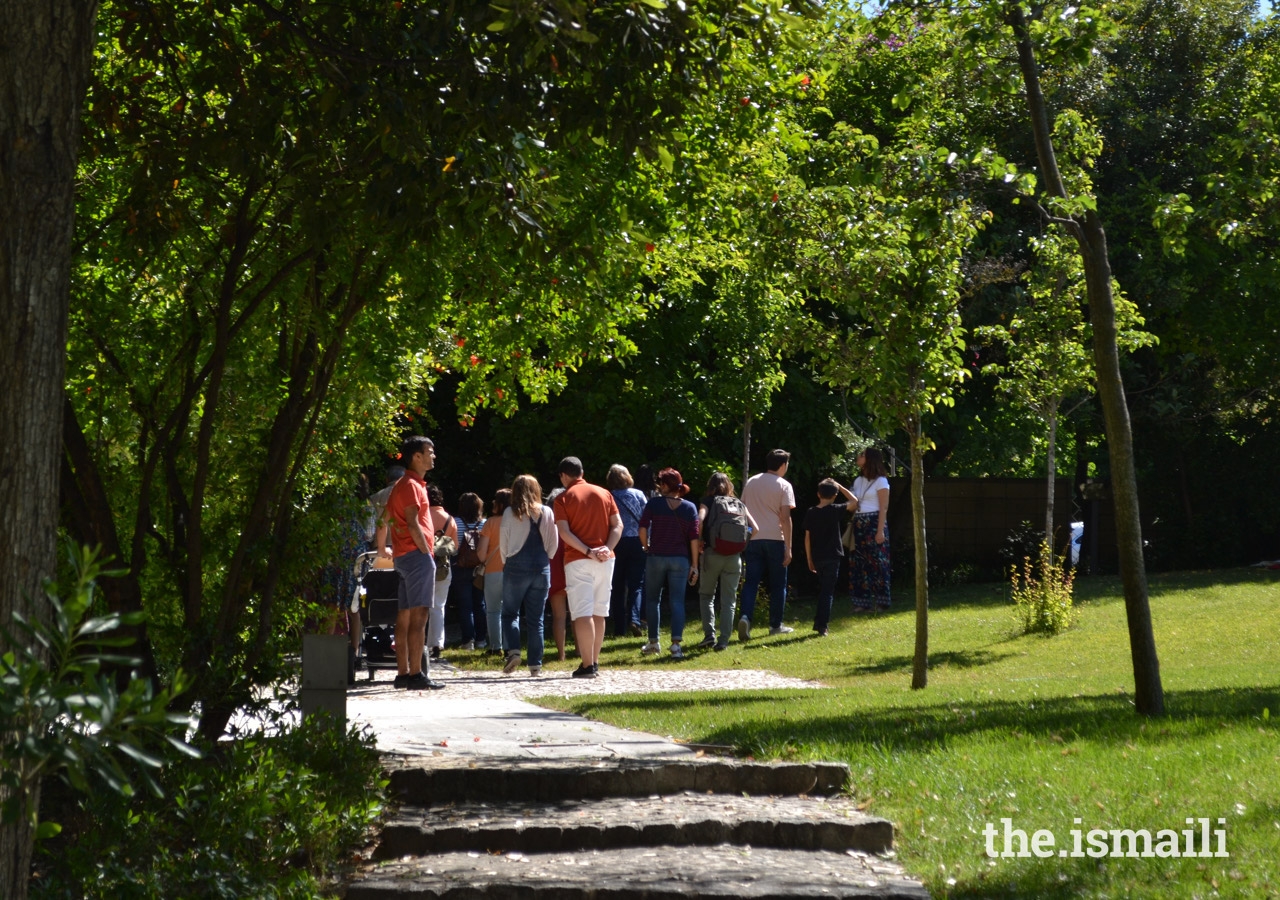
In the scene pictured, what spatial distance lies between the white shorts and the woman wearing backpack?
2073 millimetres

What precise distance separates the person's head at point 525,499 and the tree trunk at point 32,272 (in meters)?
8.61

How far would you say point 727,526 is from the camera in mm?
14961

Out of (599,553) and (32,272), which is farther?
(599,553)

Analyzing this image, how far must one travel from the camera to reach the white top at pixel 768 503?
51.6ft

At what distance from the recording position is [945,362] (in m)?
11.3

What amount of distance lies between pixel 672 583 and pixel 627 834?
823 centimetres

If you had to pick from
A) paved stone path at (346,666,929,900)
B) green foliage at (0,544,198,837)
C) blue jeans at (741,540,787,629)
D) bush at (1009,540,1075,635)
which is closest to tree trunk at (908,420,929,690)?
paved stone path at (346,666,929,900)

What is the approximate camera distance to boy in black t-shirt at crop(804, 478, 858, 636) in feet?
54.3

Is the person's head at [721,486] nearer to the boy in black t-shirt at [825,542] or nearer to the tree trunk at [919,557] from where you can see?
the boy in black t-shirt at [825,542]

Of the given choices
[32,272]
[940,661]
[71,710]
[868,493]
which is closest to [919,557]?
[940,661]

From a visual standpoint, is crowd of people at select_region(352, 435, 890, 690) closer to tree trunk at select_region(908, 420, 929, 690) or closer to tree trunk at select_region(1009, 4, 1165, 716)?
tree trunk at select_region(908, 420, 929, 690)

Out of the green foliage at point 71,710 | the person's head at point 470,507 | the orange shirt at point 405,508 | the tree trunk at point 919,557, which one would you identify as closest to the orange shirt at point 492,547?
the person's head at point 470,507

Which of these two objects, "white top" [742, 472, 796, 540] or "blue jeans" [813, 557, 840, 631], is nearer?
"white top" [742, 472, 796, 540]

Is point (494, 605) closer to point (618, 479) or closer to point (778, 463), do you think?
point (618, 479)
